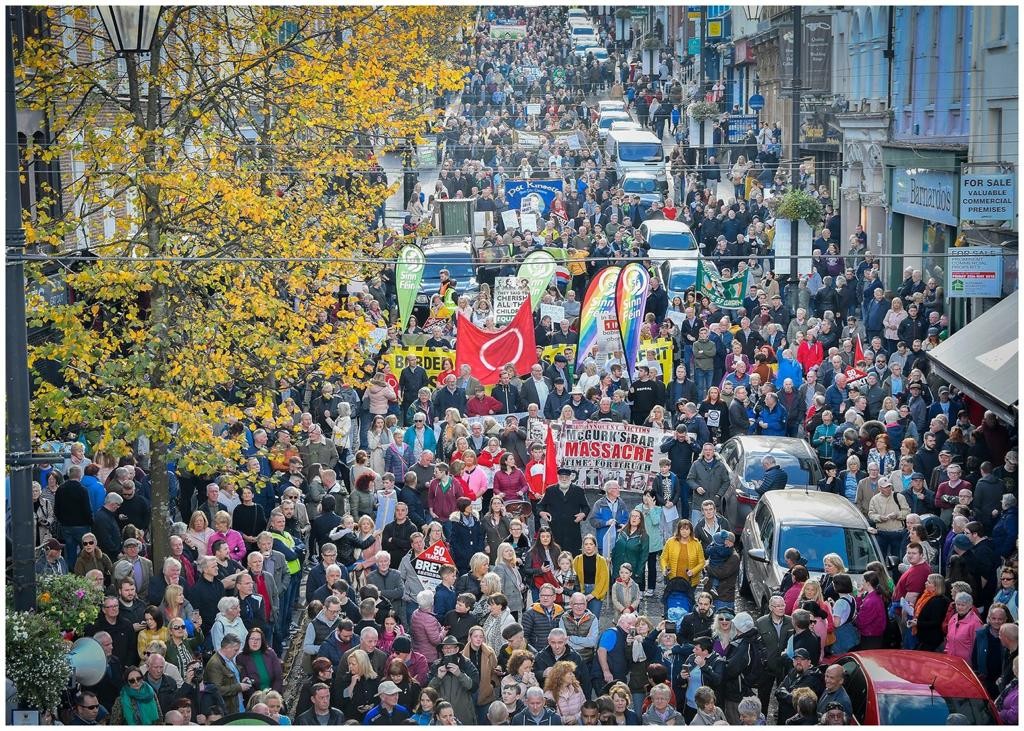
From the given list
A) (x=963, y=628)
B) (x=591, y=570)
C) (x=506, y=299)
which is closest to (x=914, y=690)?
(x=963, y=628)

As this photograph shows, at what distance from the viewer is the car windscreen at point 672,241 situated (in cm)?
3484

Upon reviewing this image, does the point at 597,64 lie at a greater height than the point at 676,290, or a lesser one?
greater

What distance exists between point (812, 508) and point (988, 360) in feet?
15.0

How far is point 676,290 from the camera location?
30828 mm

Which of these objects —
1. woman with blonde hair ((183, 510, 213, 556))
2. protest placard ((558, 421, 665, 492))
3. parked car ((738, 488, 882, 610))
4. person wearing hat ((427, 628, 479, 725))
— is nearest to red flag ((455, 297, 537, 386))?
protest placard ((558, 421, 665, 492))

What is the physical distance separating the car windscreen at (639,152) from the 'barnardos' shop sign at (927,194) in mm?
15489

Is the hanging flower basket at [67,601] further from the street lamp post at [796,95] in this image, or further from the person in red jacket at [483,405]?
the street lamp post at [796,95]

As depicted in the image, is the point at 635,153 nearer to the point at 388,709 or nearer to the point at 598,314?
the point at 598,314

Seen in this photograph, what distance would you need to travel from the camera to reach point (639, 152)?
48594 mm

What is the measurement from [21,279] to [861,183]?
29.0 m

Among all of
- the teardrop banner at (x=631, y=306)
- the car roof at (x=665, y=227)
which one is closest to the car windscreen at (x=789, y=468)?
the teardrop banner at (x=631, y=306)

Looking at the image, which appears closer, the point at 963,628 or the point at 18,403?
the point at 18,403

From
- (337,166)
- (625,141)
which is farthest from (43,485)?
(625,141)

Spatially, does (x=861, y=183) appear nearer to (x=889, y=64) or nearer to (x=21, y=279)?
(x=889, y=64)
